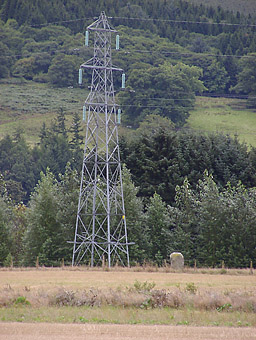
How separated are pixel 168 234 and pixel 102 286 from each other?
34.3 m

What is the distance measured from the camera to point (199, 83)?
7579 inches

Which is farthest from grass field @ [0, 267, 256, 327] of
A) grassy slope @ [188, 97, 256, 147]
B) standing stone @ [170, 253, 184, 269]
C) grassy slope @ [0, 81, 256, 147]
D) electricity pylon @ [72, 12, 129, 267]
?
grassy slope @ [0, 81, 256, 147]

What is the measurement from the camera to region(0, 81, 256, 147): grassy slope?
170 meters

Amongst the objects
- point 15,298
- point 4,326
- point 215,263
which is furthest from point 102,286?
point 215,263

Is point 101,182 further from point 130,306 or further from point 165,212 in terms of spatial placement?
point 130,306


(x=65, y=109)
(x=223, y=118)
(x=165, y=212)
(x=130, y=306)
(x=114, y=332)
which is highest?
(x=114, y=332)

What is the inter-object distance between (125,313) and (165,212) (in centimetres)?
4379

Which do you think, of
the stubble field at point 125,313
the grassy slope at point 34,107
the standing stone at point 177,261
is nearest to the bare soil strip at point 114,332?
the stubble field at point 125,313

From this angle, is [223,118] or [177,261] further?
[223,118]

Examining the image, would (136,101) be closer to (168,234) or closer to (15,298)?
(168,234)

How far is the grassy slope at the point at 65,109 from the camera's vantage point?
170 m

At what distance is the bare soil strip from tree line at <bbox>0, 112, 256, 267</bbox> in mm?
35406

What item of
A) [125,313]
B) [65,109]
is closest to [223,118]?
[65,109]

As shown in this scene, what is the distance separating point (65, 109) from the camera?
178250 mm
